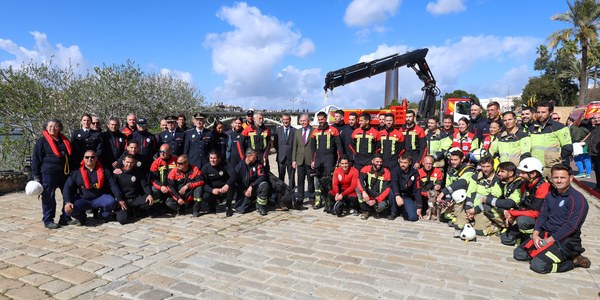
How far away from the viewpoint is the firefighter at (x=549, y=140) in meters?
5.56

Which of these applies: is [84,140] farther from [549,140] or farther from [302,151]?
[549,140]

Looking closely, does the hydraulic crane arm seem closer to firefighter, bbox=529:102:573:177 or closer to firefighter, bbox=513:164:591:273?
firefighter, bbox=529:102:573:177

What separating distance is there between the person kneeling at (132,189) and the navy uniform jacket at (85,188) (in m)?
0.14

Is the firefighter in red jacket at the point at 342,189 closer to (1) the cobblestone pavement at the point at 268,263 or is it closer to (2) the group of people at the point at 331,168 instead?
(2) the group of people at the point at 331,168

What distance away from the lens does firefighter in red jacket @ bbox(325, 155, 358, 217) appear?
6699mm

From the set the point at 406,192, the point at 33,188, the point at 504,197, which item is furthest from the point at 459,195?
the point at 33,188

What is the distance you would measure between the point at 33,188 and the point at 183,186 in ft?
7.11

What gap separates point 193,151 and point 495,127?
546 centimetres

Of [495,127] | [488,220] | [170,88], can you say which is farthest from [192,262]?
[170,88]

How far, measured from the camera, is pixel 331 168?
7312 mm

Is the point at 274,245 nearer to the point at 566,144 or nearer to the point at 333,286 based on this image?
the point at 333,286

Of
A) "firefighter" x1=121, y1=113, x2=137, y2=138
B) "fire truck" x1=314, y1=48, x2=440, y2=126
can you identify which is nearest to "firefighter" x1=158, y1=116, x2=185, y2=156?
"firefighter" x1=121, y1=113, x2=137, y2=138

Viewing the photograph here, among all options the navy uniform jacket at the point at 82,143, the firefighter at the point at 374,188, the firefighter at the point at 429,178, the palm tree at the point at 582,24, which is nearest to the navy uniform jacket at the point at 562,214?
the firefighter at the point at 429,178

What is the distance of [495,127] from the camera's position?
241 inches
